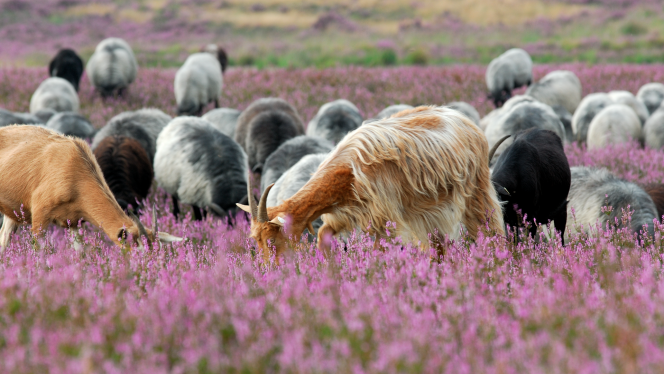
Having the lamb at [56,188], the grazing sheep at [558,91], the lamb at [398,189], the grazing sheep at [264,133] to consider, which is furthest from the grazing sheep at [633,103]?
the lamb at [56,188]

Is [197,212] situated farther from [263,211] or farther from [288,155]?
[263,211]

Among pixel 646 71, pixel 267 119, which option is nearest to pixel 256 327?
pixel 267 119

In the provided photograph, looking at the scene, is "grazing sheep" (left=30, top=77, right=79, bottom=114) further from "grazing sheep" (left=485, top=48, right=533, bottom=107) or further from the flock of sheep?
"grazing sheep" (left=485, top=48, right=533, bottom=107)

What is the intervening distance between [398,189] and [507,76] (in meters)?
14.4

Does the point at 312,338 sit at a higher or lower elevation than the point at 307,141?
higher

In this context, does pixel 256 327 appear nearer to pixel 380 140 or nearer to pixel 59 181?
pixel 380 140

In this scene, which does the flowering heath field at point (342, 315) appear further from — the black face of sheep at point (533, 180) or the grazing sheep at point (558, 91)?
the grazing sheep at point (558, 91)

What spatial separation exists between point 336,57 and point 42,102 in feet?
50.5

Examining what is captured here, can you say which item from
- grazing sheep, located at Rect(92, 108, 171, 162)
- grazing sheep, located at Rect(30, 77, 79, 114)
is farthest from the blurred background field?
grazing sheep, located at Rect(92, 108, 171, 162)

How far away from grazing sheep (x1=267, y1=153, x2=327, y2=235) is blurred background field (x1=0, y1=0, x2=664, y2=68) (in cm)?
1968

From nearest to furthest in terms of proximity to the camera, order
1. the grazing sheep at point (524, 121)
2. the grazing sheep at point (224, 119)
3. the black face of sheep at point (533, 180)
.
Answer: the black face of sheep at point (533, 180) < the grazing sheep at point (524, 121) < the grazing sheep at point (224, 119)

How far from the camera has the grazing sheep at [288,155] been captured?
7.41 metres

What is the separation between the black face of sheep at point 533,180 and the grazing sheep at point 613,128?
6399mm

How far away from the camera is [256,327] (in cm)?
271
